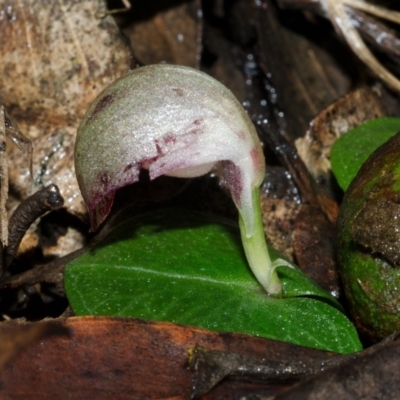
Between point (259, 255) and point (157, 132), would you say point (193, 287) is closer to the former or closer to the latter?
point (259, 255)

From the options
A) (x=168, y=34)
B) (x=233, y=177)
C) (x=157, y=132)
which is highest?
(x=157, y=132)

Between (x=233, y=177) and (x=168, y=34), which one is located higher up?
(x=233, y=177)

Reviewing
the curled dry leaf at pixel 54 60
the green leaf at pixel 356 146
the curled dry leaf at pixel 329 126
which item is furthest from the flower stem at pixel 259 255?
the curled dry leaf at pixel 54 60

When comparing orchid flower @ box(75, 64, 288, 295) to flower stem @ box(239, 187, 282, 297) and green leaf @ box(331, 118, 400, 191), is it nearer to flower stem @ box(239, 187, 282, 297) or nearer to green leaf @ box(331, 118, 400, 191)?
flower stem @ box(239, 187, 282, 297)

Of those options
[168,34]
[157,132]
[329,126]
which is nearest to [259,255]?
[157,132]

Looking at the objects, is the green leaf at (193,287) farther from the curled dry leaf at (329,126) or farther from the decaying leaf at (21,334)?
the curled dry leaf at (329,126)
